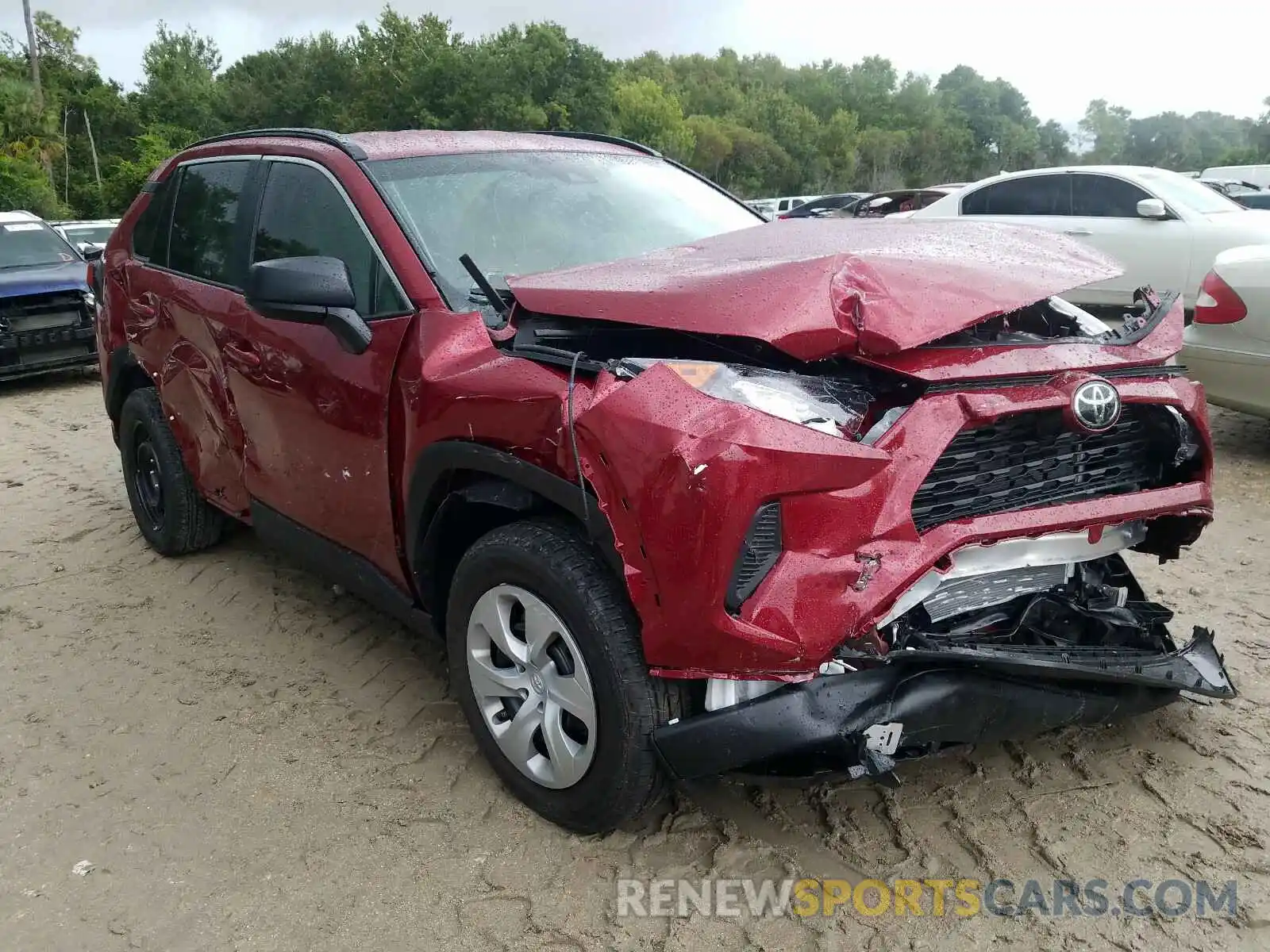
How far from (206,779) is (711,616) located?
Result: 1.85m

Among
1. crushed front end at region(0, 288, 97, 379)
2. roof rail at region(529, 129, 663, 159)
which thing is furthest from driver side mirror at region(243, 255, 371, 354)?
crushed front end at region(0, 288, 97, 379)

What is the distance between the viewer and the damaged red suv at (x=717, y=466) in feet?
6.88

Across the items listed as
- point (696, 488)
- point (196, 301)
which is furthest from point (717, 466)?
point (196, 301)

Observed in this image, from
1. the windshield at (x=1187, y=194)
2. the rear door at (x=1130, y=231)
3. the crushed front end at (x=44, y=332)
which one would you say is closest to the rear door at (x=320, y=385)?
the crushed front end at (x=44, y=332)

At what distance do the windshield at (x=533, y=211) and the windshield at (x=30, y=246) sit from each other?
8.21 meters

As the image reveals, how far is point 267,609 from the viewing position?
425cm

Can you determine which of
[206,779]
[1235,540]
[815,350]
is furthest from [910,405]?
[1235,540]

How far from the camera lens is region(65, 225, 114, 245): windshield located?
13547mm

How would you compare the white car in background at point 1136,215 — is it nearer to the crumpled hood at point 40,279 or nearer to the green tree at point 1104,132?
the crumpled hood at point 40,279

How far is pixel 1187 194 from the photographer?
27.5ft

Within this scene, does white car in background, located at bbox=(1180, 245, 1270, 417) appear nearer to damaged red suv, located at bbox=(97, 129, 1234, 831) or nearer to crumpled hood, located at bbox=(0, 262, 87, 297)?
damaged red suv, located at bbox=(97, 129, 1234, 831)

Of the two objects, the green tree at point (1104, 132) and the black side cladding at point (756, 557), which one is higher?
the green tree at point (1104, 132)

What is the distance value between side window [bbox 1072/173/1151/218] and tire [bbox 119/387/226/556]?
7583 millimetres

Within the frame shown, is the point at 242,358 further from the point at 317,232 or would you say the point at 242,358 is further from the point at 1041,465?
the point at 1041,465
